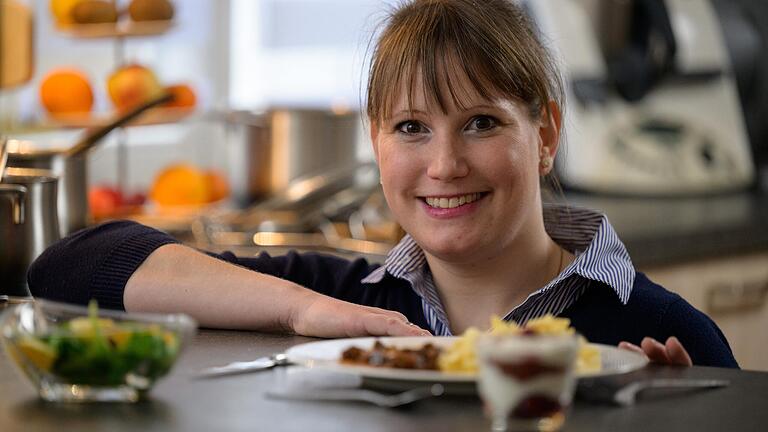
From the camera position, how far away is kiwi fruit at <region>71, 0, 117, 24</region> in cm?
288

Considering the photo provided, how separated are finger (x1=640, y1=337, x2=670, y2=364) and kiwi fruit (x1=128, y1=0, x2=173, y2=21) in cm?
205

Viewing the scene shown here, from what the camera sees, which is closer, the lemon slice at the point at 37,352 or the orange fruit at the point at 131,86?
the lemon slice at the point at 37,352

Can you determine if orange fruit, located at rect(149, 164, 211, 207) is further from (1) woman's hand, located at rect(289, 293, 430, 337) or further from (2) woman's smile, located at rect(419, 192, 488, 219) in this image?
(1) woman's hand, located at rect(289, 293, 430, 337)

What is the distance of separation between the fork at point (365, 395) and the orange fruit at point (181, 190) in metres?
2.00

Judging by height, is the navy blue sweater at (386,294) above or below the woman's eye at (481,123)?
below

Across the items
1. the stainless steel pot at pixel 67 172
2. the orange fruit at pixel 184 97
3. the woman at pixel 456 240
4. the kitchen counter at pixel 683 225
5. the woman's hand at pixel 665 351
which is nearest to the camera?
the woman's hand at pixel 665 351

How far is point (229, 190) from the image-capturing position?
3.33 metres

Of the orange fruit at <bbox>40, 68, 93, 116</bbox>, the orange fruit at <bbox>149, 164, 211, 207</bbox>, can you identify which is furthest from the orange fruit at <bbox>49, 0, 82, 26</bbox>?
the orange fruit at <bbox>149, 164, 211, 207</bbox>

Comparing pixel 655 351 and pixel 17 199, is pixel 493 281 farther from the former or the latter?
pixel 17 199

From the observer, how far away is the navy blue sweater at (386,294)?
Answer: 137 cm

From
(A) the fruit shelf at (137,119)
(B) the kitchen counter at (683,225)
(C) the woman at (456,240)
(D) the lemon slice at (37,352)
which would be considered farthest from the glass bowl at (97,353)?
(A) the fruit shelf at (137,119)

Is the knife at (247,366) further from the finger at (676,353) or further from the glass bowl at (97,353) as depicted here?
the finger at (676,353)

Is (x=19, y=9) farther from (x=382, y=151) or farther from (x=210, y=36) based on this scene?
(x=210, y=36)

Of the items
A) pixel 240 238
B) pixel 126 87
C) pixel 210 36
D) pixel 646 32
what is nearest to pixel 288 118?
pixel 126 87
